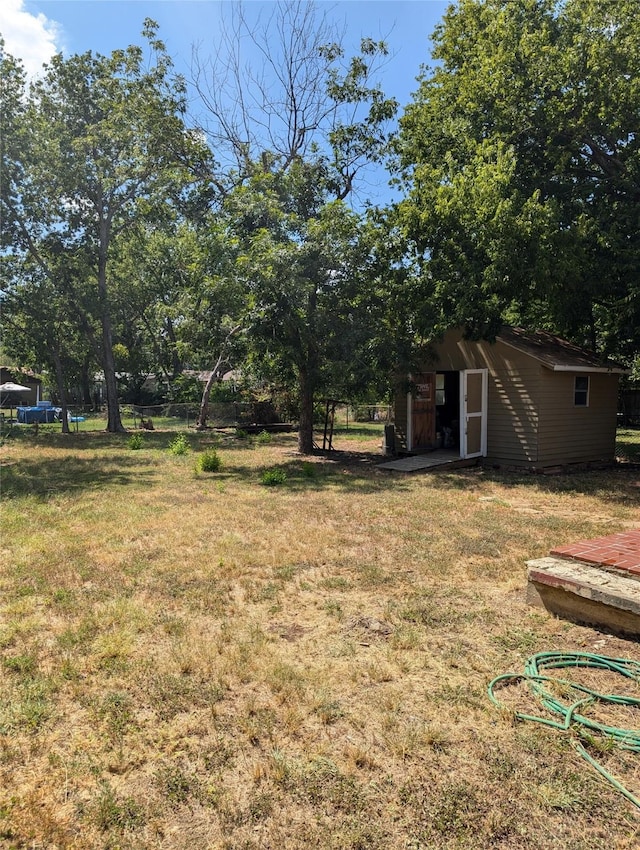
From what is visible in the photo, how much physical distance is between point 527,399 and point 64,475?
9.39m

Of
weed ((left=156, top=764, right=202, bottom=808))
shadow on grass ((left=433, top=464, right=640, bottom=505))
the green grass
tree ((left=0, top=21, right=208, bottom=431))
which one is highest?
tree ((left=0, top=21, right=208, bottom=431))

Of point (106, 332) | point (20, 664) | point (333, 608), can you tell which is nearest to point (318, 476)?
point (333, 608)

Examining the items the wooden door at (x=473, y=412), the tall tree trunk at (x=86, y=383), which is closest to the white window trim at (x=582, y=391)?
the wooden door at (x=473, y=412)

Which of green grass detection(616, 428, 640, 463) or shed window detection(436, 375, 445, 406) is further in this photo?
shed window detection(436, 375, 445, 406)

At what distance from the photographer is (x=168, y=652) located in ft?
10.5

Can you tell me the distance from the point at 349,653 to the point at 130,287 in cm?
2696

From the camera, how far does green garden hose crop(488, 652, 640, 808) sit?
237 cm

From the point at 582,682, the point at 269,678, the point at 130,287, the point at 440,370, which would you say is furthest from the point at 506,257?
the point at 130,287

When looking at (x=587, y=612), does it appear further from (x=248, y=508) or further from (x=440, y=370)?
(x=440, y=370)

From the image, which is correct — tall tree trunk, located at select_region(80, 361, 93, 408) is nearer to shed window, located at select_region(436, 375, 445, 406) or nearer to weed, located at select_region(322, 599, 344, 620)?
shed window, located at select_region(436, 375, 445, 406)

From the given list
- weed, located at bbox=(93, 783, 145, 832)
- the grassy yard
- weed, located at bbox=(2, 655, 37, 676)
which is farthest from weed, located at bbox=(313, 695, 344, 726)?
weed, located at bbox=(2, 655, 37, 676)

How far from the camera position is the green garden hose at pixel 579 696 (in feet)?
7.76

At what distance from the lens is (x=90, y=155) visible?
59.6 feet

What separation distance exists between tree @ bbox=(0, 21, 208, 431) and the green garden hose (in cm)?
1602
